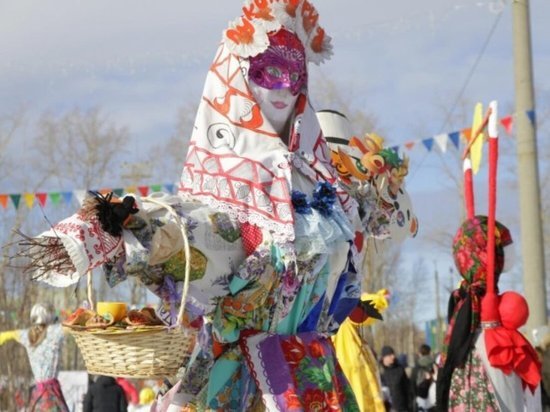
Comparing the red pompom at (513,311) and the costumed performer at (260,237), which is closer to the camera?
the costumed performer at (260,237)

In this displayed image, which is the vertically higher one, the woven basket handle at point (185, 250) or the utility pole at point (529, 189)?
the utility pole at point (529, 189)

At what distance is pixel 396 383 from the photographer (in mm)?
10445

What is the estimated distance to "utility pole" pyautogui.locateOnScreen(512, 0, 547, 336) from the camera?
318 inches

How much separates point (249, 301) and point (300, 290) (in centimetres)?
19

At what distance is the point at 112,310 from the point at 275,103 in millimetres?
837

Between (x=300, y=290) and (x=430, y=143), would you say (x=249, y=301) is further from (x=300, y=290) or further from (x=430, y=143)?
(x=430, y=143)

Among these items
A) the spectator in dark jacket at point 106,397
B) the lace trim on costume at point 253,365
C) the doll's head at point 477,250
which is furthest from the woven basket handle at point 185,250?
the spectator in dark jacket at point 106,397

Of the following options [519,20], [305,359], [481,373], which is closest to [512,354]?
[481,373]

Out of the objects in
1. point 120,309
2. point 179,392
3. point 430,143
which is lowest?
point 179,392

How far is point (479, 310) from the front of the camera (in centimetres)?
487

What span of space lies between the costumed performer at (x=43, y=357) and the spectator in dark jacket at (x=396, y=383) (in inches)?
136

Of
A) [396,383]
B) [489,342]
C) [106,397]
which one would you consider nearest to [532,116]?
[396,383]

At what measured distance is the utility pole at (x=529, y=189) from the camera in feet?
26.5

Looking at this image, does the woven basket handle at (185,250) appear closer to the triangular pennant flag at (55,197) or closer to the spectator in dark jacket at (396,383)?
the spectator in dark jacket at (396,383)
